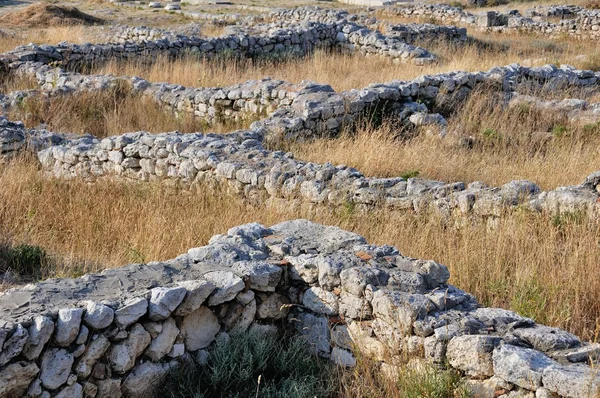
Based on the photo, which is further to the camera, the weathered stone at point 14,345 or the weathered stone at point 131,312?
the weathered stone at point 131,312

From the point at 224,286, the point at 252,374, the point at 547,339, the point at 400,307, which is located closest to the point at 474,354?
the point at 547,339

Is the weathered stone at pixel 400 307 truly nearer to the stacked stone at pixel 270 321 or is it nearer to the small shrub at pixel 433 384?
the stacked stone at pixel 270 321

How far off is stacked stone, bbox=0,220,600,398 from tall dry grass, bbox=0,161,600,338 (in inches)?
37.9

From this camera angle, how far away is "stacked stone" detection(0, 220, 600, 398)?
11.8 feet

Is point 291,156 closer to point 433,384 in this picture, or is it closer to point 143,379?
point 143,379

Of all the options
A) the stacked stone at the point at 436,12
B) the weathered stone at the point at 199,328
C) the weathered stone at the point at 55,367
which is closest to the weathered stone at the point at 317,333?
the weathered stone at the point at 199,328

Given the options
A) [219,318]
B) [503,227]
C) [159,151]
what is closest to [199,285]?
[219,318]

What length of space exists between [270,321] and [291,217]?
2725 mm

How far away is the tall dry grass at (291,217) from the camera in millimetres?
5195

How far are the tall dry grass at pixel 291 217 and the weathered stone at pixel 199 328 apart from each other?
1.78 m

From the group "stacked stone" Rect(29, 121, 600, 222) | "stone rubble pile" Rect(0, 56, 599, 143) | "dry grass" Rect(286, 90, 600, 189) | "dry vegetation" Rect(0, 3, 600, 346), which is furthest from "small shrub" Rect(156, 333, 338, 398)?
"stone rubble pile" Rect(0, 56, 599, 143)

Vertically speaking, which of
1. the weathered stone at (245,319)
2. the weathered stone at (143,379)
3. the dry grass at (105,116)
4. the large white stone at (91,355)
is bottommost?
the dry grass at (105,116)

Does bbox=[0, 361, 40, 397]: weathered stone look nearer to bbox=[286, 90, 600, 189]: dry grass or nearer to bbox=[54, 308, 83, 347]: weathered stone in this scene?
bbox=[54, 308, 83, 347]: weathered stone

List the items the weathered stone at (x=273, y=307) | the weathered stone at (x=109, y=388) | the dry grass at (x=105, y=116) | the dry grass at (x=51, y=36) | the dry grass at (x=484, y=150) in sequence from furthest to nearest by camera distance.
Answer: the dry grass at (x=51, y=36) < the dry grass at (x=105, y=116) < the dry grass at (x=484, y=150) < the weathered stone at (x=273, y=307) < the weathered stone at (x=109, y=388)
